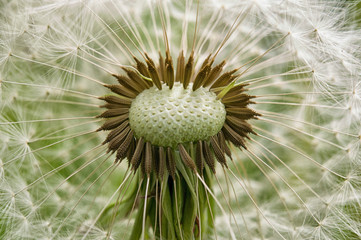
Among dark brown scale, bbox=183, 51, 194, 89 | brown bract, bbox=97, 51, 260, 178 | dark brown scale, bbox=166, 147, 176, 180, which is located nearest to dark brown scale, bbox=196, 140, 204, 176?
brown bract, bbox=97, 51, 260, 178

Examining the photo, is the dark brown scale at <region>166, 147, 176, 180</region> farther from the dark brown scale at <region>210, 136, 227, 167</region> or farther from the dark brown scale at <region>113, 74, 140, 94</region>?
the dark brown scale at <region>113, 74, 140, 94</region>

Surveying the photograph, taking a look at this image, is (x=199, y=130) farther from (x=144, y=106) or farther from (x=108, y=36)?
(x=108, y=36)

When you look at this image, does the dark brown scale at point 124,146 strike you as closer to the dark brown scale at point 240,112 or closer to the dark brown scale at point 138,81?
the dark brown scale at point 138,81

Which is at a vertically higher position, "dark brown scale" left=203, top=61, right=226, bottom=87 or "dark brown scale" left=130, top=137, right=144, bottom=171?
"dark brown scale" left=203, top=61, right=226, bottom=87


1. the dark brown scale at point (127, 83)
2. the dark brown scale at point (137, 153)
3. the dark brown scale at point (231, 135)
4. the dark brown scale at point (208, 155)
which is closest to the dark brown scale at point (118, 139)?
the dark brown scale at point (137, 153)

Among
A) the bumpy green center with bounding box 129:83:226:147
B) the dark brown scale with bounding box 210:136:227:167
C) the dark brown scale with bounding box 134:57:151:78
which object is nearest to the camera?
the bumpy green center with bounding box 129:83:226:147

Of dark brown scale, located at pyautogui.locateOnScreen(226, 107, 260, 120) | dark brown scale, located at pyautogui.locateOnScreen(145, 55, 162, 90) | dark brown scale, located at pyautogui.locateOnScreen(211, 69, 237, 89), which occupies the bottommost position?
dark brown scale, located at pyautogui.locateOnScreen(226, 107, 260, 120)

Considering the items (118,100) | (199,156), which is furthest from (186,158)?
(118,100)
